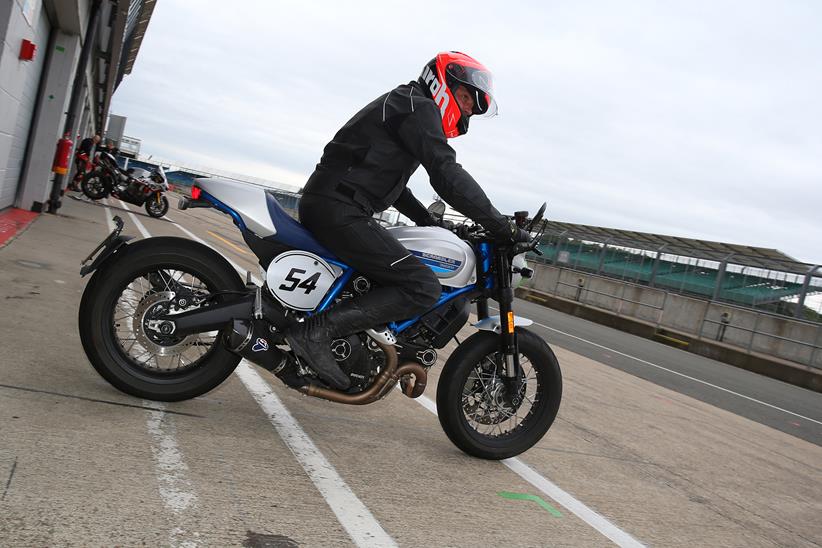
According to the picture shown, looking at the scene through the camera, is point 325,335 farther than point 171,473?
Yes

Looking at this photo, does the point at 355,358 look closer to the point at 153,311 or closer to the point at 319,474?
the point at 319,474

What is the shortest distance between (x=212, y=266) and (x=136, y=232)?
1013 centimetres

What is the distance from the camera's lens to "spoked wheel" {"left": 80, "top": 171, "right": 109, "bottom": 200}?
19.8 meters

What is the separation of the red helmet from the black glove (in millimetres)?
597

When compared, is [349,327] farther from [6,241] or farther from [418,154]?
[6,241]

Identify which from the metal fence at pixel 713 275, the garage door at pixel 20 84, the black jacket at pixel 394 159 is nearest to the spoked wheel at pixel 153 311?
the black jacket at pixel 394 159

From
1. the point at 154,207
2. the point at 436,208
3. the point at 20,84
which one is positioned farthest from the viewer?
the point at 154,207

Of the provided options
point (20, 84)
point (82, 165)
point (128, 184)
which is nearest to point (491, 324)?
point (20, 84)

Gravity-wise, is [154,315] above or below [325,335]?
below

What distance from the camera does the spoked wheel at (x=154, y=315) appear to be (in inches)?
151

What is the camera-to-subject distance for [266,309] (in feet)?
12.7

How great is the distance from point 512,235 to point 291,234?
117 cm

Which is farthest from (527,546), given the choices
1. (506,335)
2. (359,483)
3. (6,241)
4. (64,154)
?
(64,154)

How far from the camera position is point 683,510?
4.21 m
